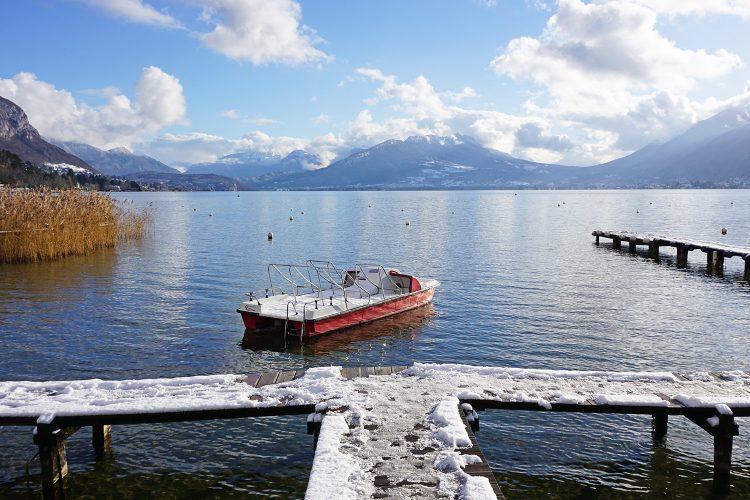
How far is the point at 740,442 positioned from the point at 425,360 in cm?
1053

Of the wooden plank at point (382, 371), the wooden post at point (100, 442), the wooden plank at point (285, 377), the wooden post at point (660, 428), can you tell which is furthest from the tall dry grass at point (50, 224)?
the wooden post at point (660, 428)

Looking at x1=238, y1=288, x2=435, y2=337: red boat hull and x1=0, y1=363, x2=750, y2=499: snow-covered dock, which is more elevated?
x1=0, y1=363, x2=750, y2=499: snow-covered dock

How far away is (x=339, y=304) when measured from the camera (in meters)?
26.7

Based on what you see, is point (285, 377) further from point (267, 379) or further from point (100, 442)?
point (100, 442)

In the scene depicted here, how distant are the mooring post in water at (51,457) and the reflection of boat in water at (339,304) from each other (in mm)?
11933

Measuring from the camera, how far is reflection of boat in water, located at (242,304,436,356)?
23.8 meters

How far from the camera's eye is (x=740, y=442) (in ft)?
48.9

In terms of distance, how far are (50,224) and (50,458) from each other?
120 ft

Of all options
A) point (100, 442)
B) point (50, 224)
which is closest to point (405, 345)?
point (100, 442)

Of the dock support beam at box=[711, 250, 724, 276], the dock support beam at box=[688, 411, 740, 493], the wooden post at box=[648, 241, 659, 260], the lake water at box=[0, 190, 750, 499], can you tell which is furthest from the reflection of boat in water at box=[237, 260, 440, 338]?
the wooden post at box=[648, 241, 659, 260]

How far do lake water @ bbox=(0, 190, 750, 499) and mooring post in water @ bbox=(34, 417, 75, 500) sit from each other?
0.54 metres

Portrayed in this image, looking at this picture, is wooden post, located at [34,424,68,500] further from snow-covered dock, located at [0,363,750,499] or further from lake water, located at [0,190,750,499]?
lake water, located at [0,190,750,499]

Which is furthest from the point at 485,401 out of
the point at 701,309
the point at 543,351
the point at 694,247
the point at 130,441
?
the point at 694,247

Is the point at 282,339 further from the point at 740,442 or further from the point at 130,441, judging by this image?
the point at 740,442
